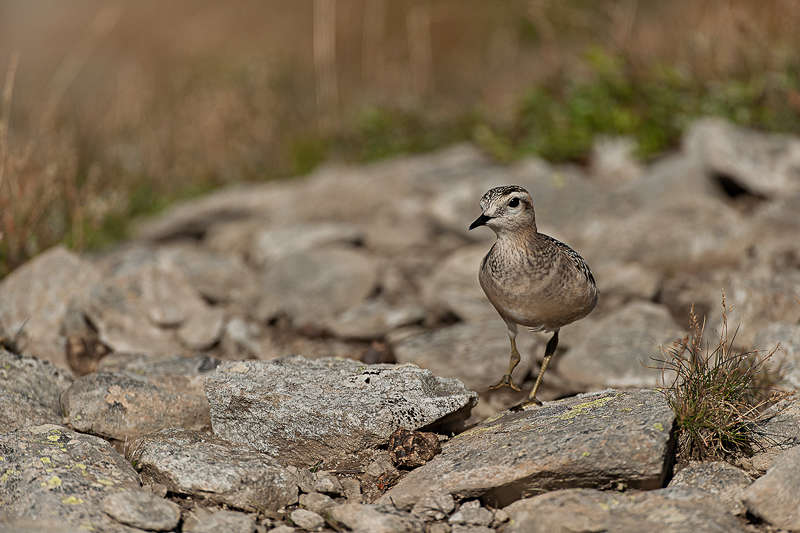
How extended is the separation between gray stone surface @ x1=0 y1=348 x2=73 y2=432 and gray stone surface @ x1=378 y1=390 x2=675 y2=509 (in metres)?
2.53

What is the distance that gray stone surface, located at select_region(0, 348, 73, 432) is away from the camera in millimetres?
4863

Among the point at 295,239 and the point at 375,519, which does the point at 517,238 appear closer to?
the point at 375,519

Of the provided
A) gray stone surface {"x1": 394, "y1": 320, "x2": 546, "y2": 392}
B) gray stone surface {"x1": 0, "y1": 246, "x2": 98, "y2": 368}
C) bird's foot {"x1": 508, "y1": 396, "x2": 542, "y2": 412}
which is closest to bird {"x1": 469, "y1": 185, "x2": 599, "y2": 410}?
bird's foot {"x1": 508, "y1": 396, "x2": 542, "y2": 412}

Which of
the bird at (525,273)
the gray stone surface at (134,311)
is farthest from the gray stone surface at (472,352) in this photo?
the gray stone surface at (134,311)

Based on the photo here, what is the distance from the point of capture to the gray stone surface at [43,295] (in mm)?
6598

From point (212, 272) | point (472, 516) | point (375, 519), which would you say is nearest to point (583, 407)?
point (472, 516)

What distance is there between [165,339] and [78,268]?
116 cm

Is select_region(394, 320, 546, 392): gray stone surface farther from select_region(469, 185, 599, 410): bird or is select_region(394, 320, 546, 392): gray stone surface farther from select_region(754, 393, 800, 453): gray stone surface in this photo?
select_region(754, 393, 800, 453): gray stone surface

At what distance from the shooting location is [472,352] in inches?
248

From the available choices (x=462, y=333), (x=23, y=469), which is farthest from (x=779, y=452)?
(x=23, y=469)

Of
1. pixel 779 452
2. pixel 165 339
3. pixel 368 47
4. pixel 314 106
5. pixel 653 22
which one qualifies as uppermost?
pixel 653 22

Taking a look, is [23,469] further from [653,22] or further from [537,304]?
[653,22]

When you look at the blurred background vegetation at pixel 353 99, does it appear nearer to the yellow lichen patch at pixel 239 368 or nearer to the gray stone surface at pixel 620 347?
the yellow lichen patch at pixel 239 368

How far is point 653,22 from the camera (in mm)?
12492
